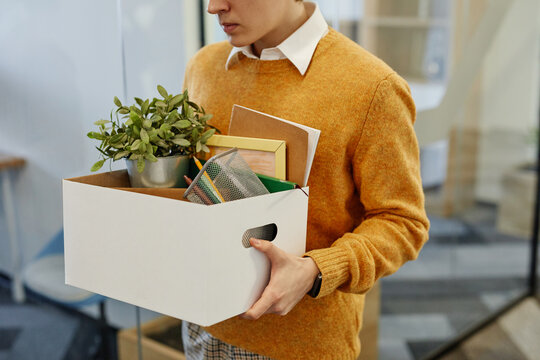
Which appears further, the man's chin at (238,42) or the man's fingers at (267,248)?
the man's chin at (238,42)

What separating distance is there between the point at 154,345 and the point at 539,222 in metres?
2.32

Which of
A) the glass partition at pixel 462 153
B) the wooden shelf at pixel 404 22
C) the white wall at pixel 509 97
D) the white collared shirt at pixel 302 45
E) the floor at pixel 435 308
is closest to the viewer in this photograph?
the white collared shirt at pixel 302 45

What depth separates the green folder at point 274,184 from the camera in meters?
0.77

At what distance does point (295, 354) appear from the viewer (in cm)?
95

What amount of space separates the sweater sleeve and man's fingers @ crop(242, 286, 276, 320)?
0.13 m

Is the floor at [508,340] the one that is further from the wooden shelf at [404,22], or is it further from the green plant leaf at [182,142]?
the green plant leaf at [182,142]

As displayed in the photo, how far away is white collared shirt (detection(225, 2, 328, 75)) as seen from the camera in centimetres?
92

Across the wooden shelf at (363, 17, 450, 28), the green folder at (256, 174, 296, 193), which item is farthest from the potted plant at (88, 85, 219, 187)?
the wooden shelf at (363, 17, 450, 28)

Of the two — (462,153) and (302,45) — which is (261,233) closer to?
(302,45)

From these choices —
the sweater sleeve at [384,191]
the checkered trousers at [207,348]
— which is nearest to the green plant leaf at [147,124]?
the sweater sleeve at [384,191]

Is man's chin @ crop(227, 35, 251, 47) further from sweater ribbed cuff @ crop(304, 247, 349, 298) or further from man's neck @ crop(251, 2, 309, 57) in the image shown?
sweater ribbed cuff @ crop(304, 247, 349, 298)

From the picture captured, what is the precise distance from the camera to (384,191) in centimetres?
88

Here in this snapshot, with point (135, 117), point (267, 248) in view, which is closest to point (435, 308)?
point (267, 248)

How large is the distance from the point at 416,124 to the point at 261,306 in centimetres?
150
